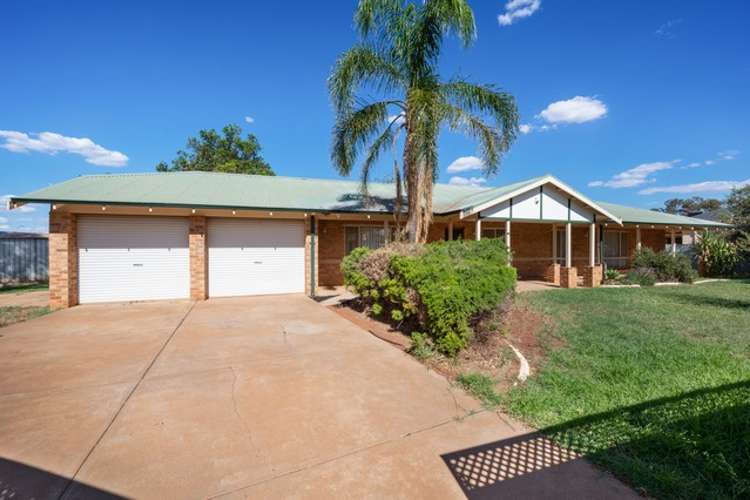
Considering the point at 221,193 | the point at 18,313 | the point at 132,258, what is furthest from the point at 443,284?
the point at 18,313

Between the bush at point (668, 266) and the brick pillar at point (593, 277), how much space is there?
2.18 m

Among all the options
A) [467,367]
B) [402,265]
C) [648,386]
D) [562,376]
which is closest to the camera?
[648,386]

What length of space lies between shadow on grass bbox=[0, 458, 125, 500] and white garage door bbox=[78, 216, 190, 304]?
9204 millimetres

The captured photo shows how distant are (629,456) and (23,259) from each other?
899 inches

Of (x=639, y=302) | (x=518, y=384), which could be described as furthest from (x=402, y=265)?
(x=639, y=302)

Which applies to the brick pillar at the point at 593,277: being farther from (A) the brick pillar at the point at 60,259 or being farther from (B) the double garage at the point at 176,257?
(A) the brick pillar at the point at 60,259

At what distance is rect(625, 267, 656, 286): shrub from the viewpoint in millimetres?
14046

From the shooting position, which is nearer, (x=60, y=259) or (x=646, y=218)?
(x=60, y=259)

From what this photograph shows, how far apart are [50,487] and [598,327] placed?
8024 mm

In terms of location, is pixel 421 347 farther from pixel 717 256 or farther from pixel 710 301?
pixel 717 256

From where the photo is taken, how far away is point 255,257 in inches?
476

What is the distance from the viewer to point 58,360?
528 cm

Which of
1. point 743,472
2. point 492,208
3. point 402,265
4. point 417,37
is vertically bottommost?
point 743,472

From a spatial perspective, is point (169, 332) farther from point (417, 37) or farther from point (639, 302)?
point (639, 302)
